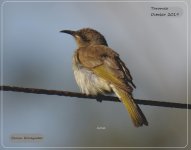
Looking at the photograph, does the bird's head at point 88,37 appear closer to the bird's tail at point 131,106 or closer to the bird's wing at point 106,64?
the bird's wing at point 106,64

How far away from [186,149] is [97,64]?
4.49ft

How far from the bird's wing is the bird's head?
133 mm

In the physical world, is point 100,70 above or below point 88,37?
below

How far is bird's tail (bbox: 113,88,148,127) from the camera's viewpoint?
5.16 metres

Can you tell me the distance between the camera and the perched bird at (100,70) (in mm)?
5219

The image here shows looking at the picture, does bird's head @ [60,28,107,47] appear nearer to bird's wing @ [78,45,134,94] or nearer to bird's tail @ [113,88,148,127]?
bird's wing @ [78,45,134,94]

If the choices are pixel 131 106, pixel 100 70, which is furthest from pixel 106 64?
pixel 131 106

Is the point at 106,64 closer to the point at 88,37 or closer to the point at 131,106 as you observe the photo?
the point at 131,106

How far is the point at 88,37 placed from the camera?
6.25 metres

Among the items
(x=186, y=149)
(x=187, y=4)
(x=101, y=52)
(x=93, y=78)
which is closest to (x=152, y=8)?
(x=187, y=4)

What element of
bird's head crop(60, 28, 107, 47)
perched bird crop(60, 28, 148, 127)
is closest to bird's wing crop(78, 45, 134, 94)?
perched bird crop(60, 28, 148, 127)

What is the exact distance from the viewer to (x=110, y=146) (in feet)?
20.9

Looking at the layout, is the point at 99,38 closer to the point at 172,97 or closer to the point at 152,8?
the point at 152,8

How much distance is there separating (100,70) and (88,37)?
84cm
